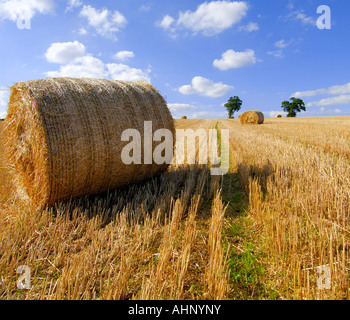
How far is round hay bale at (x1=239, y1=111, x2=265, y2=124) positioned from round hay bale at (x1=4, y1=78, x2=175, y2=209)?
21.5 meters

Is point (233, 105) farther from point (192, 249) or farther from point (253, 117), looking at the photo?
point (192, 249)

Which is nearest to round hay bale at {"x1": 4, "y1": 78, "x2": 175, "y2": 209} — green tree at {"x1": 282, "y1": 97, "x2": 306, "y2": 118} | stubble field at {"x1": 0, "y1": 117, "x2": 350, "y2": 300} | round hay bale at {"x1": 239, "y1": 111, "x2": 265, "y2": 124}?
stubble field at {"x1": 0, "y1": 117, "x2": 350, "y2": 300}

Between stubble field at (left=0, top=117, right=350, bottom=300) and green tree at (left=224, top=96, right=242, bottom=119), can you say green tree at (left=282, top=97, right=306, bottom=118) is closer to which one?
green tree at (left=224, top=96, right=242, bottom=119)

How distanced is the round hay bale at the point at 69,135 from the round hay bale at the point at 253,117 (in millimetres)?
Answer: 21491

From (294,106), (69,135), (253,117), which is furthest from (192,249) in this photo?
(294,106)

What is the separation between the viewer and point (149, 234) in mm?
2717

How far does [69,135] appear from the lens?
138 inches

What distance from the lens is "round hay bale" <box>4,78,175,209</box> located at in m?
3.42

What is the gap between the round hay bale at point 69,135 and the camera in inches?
134

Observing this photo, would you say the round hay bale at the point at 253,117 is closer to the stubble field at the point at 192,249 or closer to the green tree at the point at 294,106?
the stubble field at the point at 192,249

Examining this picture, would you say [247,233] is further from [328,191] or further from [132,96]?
[132,96]

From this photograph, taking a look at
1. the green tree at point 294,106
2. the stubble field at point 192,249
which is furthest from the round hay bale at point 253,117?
the green tree at point 294,106

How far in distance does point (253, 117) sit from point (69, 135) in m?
23.3
